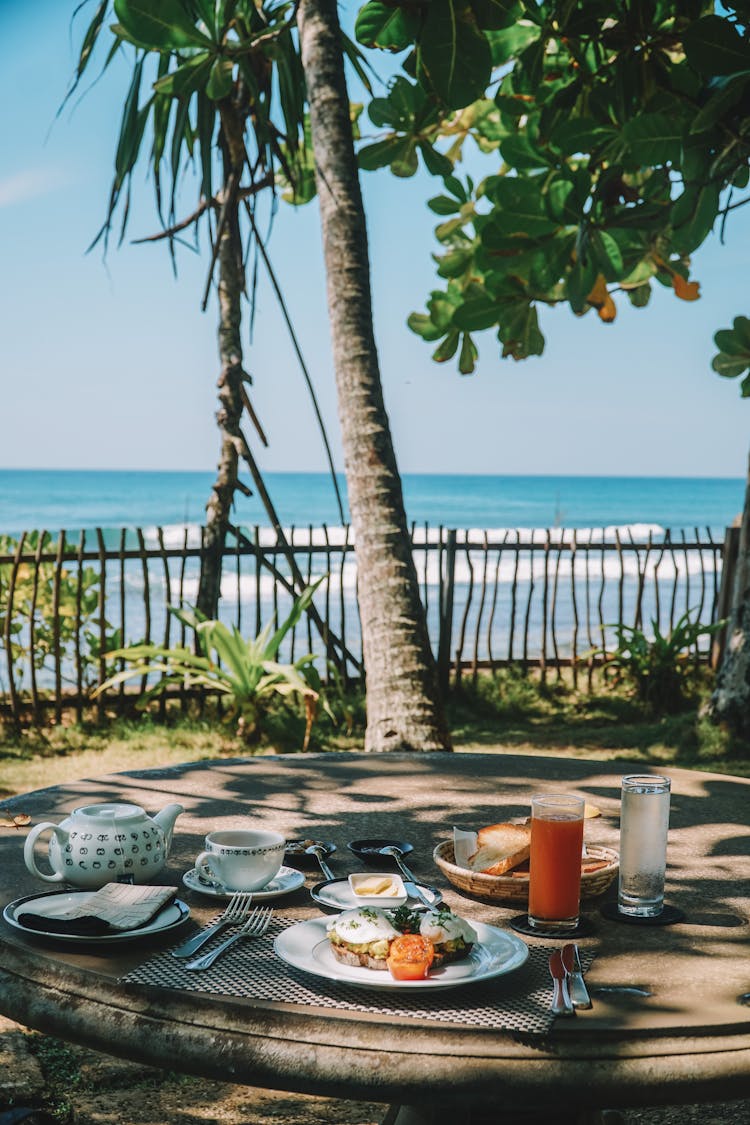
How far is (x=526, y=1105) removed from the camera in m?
0.97

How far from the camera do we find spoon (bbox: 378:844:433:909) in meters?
1.35

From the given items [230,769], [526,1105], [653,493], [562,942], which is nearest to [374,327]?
[230,769]

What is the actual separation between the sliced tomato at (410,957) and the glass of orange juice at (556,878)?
9.1 inches

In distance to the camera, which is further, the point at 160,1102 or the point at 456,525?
the point at 456,525

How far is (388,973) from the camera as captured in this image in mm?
1108

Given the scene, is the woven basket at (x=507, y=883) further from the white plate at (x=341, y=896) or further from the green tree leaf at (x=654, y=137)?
the green tree leaf at (x=654, y=137)

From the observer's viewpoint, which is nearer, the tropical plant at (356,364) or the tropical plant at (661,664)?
the tropical plant at (356,364)

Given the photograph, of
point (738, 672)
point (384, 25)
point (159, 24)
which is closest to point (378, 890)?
point (384, 25)

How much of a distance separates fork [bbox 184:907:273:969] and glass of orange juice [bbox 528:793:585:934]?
0.34 m

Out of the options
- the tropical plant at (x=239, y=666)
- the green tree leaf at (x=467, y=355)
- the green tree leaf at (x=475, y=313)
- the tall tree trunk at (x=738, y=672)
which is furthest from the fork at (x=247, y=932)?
the tall tree trunk at (x=738, y=672)

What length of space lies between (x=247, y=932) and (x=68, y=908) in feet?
0.81

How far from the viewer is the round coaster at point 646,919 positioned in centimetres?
134

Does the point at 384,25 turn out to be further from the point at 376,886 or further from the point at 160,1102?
the point at 160,1102

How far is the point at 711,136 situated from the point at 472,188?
96.7 inches
